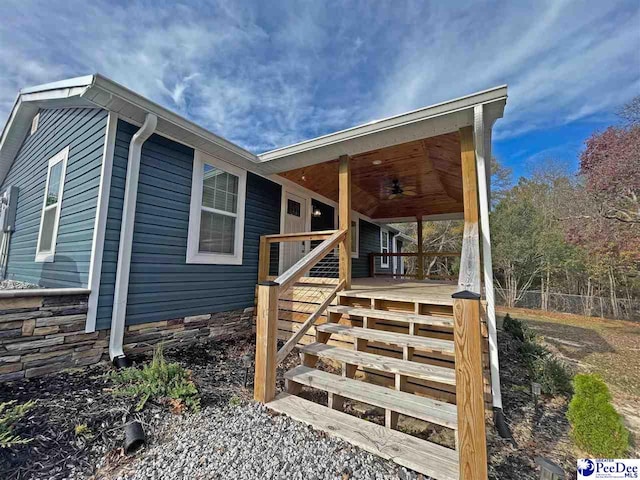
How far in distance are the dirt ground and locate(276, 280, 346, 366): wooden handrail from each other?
11.0 feet

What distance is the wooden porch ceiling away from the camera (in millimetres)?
4246

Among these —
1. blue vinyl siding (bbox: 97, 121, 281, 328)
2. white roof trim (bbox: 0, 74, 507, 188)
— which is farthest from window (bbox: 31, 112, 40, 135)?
blue vinyl siding (bbox: 97, 121, 281, 328)

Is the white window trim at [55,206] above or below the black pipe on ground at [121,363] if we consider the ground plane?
above

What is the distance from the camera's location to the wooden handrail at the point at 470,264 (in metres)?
2.23

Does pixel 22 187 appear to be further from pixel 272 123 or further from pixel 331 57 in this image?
pixel 272 123

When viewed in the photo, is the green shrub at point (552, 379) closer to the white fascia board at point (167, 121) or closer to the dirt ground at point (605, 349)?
the dirt ground at point (605, 349)

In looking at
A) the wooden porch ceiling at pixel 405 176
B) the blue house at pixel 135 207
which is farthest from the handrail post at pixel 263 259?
the wooden porch ceiling at pixel 405 176

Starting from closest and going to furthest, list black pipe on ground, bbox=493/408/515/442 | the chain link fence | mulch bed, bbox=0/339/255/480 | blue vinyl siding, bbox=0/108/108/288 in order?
mulch bed, bbox=0/339/255/480 → black pipe on ground, bbox=493/408/515/442 → blue vinyl siding, bbox=0/108/108/288 → the chain link fence

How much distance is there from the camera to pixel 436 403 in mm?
2057

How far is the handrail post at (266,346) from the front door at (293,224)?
3.38 meters

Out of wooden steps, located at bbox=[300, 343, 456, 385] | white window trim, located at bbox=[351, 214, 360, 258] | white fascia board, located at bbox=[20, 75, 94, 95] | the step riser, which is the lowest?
wooden steps, located at bbox=[300, 343, 456, 385]

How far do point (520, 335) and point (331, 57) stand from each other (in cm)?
Result: 836

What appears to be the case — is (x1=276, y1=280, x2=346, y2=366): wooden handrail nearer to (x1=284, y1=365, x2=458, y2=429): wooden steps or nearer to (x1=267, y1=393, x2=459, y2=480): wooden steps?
(x1=284, y1=365, x2=458, y2=429): wooden steps

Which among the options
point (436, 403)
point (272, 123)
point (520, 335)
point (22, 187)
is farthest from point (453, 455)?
point (272, 123)
